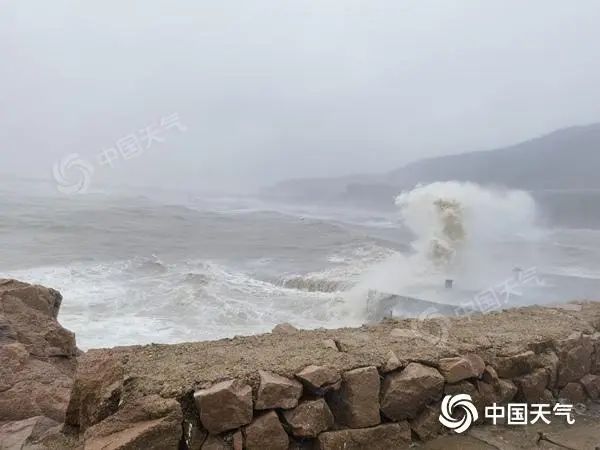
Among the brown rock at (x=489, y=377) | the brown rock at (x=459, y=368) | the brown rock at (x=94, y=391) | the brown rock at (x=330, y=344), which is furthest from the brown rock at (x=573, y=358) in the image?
the brown rock at (x=94, y=391)

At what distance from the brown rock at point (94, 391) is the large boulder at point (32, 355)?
2.27 feet

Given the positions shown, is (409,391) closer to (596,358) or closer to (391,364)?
(391,364)

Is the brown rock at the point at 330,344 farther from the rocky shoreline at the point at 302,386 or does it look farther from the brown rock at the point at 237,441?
the brown rock at the point at 237,441

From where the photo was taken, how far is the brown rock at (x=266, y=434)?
315cm

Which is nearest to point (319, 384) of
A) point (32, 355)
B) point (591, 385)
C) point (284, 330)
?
point (284, 330)

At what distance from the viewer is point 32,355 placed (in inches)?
184

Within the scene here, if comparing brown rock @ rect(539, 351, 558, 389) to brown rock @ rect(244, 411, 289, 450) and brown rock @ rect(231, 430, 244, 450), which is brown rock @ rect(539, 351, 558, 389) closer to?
brown rock @ rect(244, 411, 289, 450)

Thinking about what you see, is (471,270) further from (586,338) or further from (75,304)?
(586,338)

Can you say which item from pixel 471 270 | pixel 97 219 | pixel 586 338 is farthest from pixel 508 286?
pixel 97 219

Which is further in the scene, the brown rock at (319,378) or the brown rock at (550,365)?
the brown rock at (550,365)

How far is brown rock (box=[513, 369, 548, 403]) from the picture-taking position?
13.1 feet

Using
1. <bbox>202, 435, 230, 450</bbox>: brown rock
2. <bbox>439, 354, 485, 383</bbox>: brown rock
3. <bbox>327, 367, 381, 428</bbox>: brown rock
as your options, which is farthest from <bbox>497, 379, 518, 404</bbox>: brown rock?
<bbox>202, 435, 230, 450</bbox>: brown rock

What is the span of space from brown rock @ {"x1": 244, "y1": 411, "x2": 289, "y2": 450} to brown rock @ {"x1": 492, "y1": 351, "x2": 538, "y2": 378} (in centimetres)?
180

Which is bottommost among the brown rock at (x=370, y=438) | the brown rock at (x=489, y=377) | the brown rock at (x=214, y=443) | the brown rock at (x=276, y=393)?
the brown rock at (x=370, y=438)
